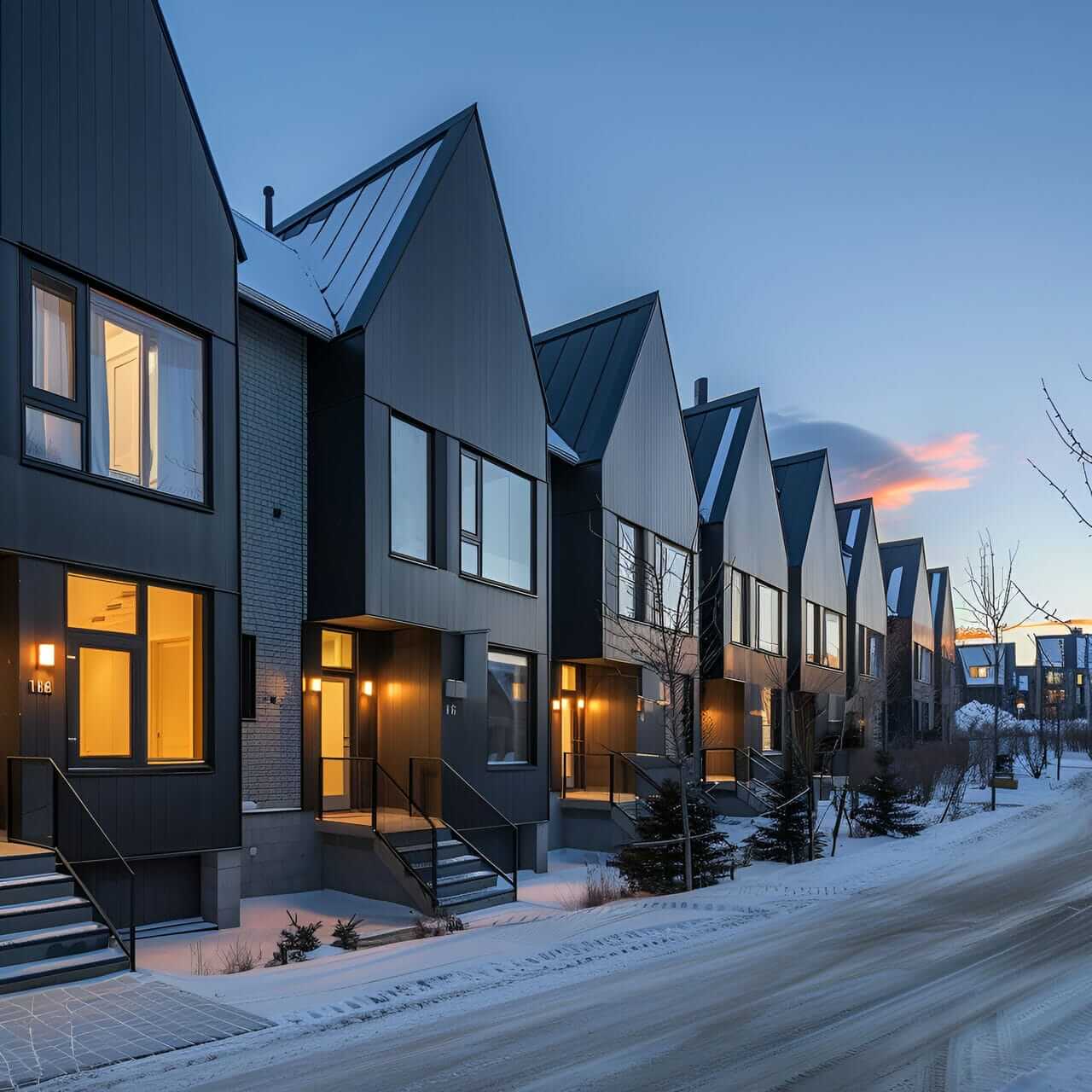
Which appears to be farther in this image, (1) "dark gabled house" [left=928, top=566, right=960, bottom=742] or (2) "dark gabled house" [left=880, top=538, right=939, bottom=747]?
(1) "dark gabled house" [left=928, top=566, right=960, bottom=742]

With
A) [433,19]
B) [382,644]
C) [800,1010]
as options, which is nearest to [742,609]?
[382,644]

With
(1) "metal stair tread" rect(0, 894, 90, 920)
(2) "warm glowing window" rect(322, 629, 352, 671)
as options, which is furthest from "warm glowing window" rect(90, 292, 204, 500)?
(1) "metal stair tread" rect(0, 894, 90, 920)

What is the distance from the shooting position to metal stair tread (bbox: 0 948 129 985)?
7.98 meters

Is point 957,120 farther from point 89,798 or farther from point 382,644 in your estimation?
point 89,798

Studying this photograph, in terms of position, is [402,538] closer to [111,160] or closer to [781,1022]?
[111,160]

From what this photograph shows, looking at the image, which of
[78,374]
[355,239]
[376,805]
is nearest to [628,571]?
[355,239]

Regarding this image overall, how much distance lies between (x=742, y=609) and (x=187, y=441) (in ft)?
63.1

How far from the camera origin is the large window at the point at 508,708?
1730cm

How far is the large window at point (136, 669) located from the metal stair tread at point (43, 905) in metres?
2.05

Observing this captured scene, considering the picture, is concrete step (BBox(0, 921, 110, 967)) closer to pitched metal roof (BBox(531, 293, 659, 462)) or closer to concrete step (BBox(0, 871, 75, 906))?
concrete step (BBox(0, 871, 75, 906))

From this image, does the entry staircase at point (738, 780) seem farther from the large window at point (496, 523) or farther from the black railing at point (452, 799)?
the black railing at point (452, 799)

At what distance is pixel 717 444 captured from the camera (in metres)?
29.4

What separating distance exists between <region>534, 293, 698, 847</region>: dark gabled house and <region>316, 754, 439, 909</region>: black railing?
5729 millimetres

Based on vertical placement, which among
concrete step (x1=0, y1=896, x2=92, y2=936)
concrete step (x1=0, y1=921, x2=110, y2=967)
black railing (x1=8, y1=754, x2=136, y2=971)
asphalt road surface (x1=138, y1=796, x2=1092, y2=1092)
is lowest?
asphalt road surface (x1=138, y1=796, x2=1092, y2=1092)
